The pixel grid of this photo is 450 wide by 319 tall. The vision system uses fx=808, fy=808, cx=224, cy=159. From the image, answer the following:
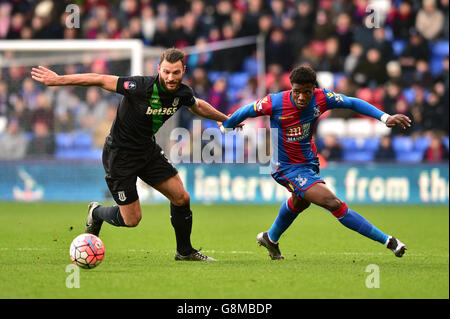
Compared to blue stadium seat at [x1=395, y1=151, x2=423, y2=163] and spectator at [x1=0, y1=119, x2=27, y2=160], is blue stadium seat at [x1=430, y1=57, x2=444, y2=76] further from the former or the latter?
spectator at [x1=0, y1=119, x2=27, y2=160]

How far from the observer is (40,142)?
57.2 ft

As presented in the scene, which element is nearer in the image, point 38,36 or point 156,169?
point 156,169

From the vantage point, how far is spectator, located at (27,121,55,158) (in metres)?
17.4

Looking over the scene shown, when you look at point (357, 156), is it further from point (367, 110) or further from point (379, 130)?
point (367, 110)

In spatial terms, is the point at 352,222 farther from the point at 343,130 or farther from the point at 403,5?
the point at 403,5

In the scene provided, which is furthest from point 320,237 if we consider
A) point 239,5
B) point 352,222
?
point 239,5

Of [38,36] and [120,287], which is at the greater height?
[38,36]

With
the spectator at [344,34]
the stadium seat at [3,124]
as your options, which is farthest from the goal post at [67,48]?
the spectator at [344,34]

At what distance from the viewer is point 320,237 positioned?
1137 cm

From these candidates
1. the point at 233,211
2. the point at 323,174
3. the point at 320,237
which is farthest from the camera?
the point at 323,174

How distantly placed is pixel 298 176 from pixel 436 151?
947 centimetres

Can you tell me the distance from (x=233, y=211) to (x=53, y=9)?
7.84 metres

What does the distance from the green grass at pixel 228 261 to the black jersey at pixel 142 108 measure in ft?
4.15

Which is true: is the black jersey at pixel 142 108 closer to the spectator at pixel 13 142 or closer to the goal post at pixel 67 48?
the goal post at pixel 67 48
